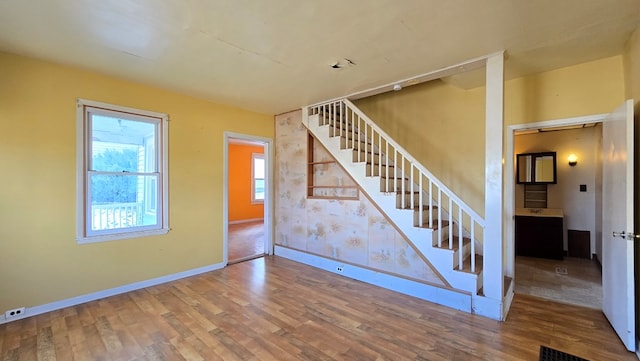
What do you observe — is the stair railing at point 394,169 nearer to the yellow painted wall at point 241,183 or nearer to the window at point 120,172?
the window at point 120,172

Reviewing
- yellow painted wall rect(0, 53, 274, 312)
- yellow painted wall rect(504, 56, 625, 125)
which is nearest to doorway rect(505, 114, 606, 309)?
yellow painted wall rect(504, 56, 625, 125)

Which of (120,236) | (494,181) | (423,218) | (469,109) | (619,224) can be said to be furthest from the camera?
(469,109)

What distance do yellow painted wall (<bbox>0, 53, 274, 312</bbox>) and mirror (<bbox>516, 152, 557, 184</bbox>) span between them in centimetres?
621

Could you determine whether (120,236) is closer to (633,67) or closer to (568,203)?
(633,67)

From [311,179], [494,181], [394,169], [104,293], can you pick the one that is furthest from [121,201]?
[494,181]

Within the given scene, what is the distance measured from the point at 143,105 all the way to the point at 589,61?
5.21 metres

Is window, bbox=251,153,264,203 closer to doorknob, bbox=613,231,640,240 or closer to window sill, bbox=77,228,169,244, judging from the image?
window sill, bbox=77,228,169,244

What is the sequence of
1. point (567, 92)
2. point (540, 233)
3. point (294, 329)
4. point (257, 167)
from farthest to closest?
point (257, 167), point (540, 233), point (567, 92), point (294, 329)

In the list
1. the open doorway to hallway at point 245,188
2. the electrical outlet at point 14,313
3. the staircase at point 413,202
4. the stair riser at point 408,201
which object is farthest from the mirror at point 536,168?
the electrical outlet at point 14,313

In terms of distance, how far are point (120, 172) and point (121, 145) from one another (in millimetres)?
346

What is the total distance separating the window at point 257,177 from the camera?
29.6 feet

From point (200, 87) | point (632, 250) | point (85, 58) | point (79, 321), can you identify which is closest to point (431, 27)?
point (632, 250)

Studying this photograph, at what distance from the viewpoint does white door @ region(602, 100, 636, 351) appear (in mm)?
2100

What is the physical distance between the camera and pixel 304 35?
7.66ft
